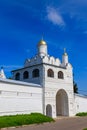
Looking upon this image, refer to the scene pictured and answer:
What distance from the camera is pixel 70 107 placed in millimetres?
28672

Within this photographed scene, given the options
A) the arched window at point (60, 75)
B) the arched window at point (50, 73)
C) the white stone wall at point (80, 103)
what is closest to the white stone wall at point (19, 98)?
the arched window at point (50, 73)

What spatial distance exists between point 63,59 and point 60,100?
5.35m

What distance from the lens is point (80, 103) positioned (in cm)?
3142

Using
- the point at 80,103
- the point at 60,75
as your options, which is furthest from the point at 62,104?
the point at 60,75

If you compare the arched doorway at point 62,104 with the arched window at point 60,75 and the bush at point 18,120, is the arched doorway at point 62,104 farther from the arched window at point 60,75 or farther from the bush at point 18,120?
the bush at point 18,120

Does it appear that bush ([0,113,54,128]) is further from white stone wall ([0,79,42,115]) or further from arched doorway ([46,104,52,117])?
arched doorway ([46,104,52,117])

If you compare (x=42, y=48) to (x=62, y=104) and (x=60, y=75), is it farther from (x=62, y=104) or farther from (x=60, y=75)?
(x=62, y=104)

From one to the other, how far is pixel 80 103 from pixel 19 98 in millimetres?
12426

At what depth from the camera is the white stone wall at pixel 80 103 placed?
3040 cm

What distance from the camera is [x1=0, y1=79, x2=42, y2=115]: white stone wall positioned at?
64.8 ft

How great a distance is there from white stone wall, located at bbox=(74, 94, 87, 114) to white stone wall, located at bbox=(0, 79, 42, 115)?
24.9 ft

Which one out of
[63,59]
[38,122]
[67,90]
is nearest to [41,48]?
[63,59]

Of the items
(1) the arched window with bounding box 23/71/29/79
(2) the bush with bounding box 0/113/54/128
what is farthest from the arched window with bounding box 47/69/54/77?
(2) the bush with bounding box 0/113/54/128

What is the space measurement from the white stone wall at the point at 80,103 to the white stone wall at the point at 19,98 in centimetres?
759
